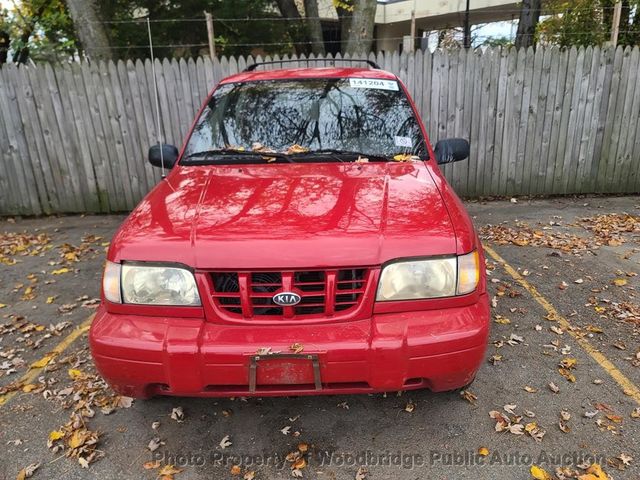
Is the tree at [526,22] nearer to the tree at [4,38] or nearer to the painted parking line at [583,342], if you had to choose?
the painted parking line at [583,342]

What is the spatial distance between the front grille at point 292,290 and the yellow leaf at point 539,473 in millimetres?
1209

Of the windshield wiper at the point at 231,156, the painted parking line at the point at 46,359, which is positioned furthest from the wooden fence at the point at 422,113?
the windshield wiper at the point at 231,156

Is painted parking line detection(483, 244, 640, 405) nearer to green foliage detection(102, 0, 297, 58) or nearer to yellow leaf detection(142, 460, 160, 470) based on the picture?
yellow leaf detection(142, 460, 160, 470)

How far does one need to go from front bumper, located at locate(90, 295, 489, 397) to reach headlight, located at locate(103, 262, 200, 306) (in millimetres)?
101

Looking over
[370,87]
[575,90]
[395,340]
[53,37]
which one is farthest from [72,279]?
[53,37]

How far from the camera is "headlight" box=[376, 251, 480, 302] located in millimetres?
2195

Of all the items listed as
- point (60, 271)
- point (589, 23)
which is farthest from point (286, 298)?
point (589, 23)

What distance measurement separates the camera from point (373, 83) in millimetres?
3721

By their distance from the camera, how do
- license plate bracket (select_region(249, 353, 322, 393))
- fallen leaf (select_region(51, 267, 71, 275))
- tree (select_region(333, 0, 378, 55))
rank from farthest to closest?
tree (select_region(333, 0, 378, 55)) < fallen leaf (select_region(51, 267, 71, 275)) < license plate bracket (select_region(249, 353, 322, 393))

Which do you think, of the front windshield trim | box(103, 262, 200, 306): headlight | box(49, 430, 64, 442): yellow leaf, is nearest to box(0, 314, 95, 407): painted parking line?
box(49, 430, 64, 442): yellow leaf

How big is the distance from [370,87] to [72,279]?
359 cm

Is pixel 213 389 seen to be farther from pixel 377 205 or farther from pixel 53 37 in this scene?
pixel 53 37

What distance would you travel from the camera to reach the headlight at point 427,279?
220cm

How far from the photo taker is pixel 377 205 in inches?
96.6
